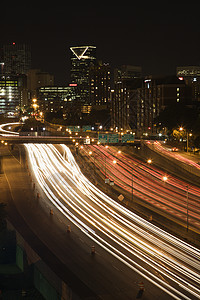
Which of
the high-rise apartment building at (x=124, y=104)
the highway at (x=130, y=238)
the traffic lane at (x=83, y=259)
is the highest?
the high-rise apartment building at (x=124, y=104)

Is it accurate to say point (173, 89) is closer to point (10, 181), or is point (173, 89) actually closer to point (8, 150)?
point (8, 150)

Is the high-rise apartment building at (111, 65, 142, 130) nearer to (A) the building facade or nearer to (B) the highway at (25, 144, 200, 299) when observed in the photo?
(A) the building facade

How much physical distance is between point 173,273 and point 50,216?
63.0 feet

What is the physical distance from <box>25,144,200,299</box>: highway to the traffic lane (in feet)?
2.61

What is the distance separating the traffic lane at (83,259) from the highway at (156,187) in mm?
9462

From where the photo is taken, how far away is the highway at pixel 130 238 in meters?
27.3

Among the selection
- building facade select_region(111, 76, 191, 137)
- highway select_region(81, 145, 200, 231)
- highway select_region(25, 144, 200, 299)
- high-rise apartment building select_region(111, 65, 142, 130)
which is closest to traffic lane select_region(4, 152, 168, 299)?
highway select_region(25, 144, 200, 299)

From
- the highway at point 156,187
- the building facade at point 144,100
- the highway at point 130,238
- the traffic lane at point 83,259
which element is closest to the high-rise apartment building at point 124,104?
the building facade at point 144,100

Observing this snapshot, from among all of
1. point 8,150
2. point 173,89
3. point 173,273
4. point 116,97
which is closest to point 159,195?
point 173,273

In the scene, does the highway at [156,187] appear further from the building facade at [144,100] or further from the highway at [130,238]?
the building facade at [144,100]

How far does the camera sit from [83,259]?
31578 millimetres

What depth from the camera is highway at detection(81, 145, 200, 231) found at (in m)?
45.6

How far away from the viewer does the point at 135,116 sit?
174m

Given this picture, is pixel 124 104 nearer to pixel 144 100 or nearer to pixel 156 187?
pixel 144 100
